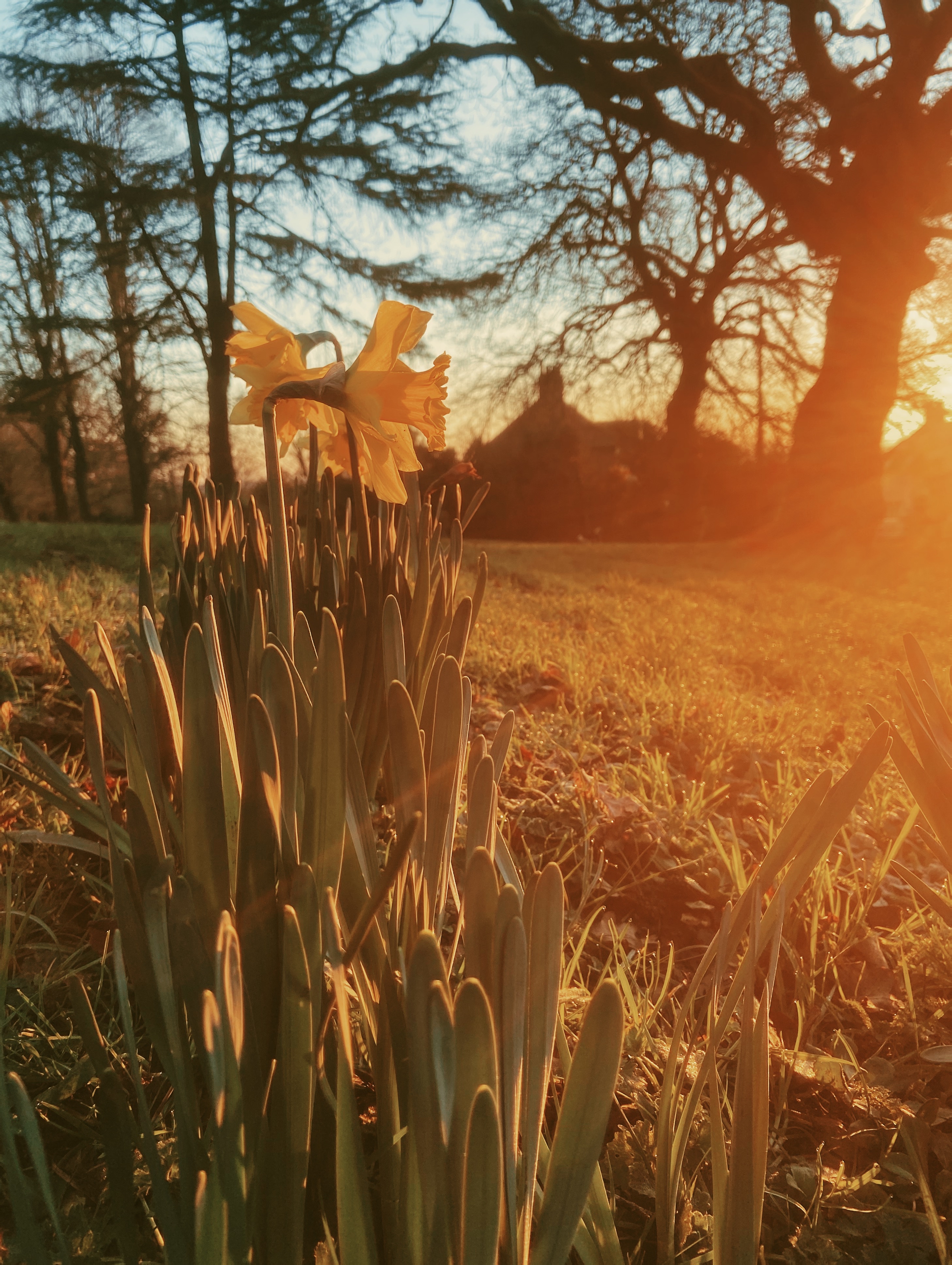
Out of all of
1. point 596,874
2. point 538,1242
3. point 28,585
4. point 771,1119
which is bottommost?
point 771,1119

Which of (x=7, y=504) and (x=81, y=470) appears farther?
(x=7, y=504)

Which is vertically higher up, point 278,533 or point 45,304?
point 45,304

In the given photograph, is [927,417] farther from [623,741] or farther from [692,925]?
[692,925]

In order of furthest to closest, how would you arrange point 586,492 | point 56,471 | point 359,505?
point 586,492, point 56,471, point 359,505

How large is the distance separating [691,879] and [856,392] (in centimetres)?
872

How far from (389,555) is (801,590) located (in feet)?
17.5

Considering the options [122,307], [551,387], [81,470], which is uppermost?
[122,307]

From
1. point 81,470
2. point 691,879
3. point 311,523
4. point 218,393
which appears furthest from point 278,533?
point 81,470

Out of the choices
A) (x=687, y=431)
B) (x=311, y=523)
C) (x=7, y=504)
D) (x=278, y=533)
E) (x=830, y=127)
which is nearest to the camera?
(x=278, y=533)

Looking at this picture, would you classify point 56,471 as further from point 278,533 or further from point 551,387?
point 278,533

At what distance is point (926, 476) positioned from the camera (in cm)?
1163

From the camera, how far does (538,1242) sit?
453 millimetres

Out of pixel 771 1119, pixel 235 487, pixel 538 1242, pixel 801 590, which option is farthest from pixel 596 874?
pixel 801 590

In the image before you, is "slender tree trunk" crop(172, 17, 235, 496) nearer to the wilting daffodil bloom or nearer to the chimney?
the chimney
